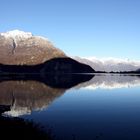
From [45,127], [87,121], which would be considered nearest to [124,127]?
[87,121]

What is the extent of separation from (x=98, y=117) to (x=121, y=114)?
489cm

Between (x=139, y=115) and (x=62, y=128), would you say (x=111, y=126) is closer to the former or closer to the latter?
(x=62, y=128)

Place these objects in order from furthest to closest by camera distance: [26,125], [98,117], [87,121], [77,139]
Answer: [98,117]
[87,121]
[26,125]
[77,139]

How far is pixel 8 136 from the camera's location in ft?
99.2

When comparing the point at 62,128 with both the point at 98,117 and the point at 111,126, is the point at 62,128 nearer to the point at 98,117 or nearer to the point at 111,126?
the point at 111,126

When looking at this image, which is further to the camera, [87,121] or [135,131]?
[87,121]

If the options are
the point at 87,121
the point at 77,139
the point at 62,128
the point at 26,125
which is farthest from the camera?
the point at 87,121

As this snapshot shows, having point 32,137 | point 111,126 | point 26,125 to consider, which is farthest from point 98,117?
point 32,137

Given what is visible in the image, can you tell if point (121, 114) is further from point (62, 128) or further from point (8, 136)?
point (8, 136)

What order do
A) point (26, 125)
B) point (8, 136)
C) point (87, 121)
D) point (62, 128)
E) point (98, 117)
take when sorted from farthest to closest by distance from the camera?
point (98, 117)
point (87, 121)
point (62, 128)
point (26, 125)
point (8, 136)

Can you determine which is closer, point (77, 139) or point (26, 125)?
point (77, 139)

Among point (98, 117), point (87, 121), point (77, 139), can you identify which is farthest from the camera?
point (98, 117)

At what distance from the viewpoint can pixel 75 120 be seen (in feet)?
149

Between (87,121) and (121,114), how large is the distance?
8.93m
